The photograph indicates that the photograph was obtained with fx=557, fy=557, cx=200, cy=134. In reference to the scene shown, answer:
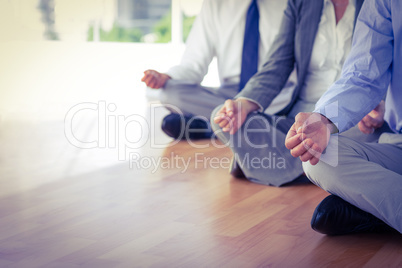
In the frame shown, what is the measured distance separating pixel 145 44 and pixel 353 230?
5.59 m

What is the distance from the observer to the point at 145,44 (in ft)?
22.2

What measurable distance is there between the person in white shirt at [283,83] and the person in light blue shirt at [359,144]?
1.82 ft

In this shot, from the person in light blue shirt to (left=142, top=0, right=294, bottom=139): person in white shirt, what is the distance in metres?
1.55

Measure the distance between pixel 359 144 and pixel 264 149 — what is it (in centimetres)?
66

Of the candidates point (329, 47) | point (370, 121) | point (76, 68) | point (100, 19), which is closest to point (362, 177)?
point (370, 121)

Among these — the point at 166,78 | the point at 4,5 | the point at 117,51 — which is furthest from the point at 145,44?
the point at 166,78

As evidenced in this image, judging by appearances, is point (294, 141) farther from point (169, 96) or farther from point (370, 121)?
point (169, 96)

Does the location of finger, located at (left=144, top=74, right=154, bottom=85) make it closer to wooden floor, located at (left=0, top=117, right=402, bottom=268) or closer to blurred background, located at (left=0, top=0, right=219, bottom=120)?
wooden floor, located at (left=0, top=117, right=402, bottom=268)

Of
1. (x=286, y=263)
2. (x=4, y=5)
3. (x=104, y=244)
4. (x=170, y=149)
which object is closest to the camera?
(x=286, y=263)

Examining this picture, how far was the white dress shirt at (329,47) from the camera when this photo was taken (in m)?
2.21

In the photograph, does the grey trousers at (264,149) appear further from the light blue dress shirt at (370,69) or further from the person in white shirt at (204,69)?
the person in white shirt at (204,69)

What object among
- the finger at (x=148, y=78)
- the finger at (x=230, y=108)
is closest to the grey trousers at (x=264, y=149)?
the finger at (x=230, y=108)

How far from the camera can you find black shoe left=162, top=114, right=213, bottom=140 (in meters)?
3.08

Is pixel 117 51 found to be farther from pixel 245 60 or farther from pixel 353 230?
pixel 353 230
